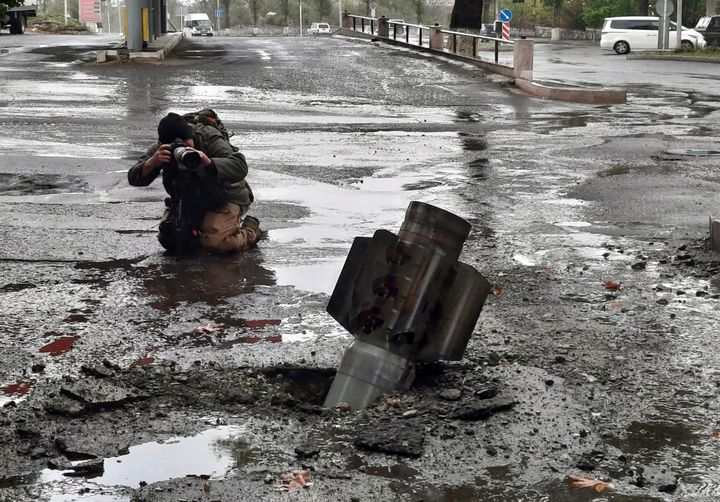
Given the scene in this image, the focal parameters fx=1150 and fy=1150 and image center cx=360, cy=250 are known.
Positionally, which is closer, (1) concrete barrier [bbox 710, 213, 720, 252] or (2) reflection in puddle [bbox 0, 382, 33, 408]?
(2) reflection in puddle [bbox 0, 382, 33, 408]

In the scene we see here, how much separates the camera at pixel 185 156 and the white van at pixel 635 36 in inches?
1647

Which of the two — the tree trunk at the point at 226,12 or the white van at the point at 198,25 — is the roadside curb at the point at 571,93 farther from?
the tree trunk at the point at 226,12

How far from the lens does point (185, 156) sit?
23.9ft

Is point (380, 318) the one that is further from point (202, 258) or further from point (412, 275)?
point (202, 258)

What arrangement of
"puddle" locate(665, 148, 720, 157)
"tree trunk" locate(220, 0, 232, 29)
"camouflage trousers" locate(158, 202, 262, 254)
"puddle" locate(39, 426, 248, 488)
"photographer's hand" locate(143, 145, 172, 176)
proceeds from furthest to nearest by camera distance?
"tree trunk" locate(220, 0, 232, 29)
"puddle" locate(665, 148, 720, 157)
"camouflage trousers" locate(158, 202, 262, 254)
"photographer's hand" locate(143, 145, 172, 176)
"puddle" locate(39, 426, 248, 488)

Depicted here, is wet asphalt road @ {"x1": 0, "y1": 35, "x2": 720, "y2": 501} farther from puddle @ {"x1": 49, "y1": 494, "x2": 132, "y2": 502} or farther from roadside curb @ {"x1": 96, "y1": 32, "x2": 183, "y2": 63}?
roadside curb @ {"x1": 96, "y1": 32, "x2": 183, "y2": 63}

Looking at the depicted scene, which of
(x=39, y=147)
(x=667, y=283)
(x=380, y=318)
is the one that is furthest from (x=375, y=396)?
(x=39, y=147)

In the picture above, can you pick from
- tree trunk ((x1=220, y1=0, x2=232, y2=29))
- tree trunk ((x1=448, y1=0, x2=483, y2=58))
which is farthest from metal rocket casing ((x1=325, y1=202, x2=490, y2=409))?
tree trunk ((x1=220, y1=0, x2=232, y2=29))

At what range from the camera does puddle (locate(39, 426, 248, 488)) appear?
408 cm

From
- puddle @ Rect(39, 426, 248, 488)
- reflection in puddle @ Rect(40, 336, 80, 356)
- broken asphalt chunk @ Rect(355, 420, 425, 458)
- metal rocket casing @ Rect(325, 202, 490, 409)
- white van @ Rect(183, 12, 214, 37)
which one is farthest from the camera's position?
white van @ Rect(183, 12, 214, 37)

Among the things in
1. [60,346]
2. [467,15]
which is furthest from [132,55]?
[60,346]

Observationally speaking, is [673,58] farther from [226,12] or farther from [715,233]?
[226,12]

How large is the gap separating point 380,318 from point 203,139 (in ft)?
10.4

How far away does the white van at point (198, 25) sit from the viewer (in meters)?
82.1
